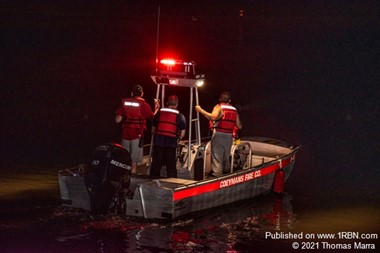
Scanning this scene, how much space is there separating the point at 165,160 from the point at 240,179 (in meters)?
1.85

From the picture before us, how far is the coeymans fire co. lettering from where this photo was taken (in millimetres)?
18250

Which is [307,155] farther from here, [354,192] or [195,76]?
[195,76]

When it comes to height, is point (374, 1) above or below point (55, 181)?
above

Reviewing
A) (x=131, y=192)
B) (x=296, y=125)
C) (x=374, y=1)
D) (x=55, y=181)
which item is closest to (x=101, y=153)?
(x=131, y=192)

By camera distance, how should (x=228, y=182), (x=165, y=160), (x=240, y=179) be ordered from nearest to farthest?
(x=165, y=160) < (x=228, y=182) < (x=240, y=179)

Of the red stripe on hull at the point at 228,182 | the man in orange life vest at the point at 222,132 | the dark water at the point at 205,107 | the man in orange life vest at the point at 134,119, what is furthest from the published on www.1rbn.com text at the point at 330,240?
the man in orange life vest at the point at 134,119

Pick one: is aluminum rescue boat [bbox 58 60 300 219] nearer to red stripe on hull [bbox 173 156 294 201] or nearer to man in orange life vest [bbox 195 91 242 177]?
red stripe on hull [bbox 173 156 294 201]

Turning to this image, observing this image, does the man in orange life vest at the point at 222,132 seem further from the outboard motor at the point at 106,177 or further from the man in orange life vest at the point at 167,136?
the outboard motor at the point at 106,177

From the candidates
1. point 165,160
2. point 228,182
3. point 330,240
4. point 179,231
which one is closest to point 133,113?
point 165,160

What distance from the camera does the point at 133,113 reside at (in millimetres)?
17922

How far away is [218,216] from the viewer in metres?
18.0

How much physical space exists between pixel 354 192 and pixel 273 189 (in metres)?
2.37

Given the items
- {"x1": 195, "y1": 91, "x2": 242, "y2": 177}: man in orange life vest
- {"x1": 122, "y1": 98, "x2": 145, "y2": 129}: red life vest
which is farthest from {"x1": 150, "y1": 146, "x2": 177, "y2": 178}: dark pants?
{"x1": 195, "y1": 91, "x2": 242, "y2": 177}: man in orange life vest

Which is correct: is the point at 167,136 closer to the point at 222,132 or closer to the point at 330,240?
the point at 222,132
